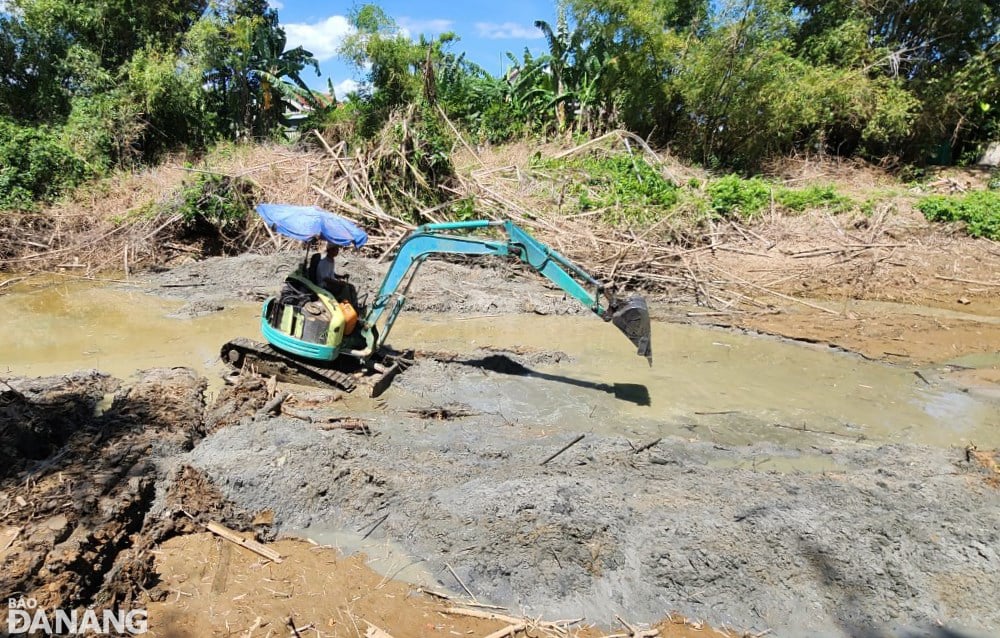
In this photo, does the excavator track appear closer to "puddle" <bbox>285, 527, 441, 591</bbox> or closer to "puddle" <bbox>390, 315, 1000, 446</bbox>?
"puddle" <bbox>390, 315, 1000, 446</bbox>

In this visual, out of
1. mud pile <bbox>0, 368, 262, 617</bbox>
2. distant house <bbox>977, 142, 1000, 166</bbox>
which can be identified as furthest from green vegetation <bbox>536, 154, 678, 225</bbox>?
distant house <bbox>977, 142, 1000, 166</bbox>

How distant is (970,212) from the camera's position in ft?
48.3

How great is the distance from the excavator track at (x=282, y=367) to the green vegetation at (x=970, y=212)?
50.1 ft

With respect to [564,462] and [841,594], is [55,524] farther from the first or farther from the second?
[841,594]

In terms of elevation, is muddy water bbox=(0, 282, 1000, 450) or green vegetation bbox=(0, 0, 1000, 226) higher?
A: green vegetation bbox=(0, 0, 1000, 226)

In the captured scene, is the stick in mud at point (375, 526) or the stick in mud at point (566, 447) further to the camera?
the stick in mud at point (566, 447)

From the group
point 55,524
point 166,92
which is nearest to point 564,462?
point 55,524

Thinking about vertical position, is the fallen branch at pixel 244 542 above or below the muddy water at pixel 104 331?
above

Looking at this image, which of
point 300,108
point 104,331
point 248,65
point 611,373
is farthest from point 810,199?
point 300,108

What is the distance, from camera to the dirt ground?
3.90 metres

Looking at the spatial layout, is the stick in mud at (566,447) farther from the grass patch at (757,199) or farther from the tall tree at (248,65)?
the tall tree at (248,65)

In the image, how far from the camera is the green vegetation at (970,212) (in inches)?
570

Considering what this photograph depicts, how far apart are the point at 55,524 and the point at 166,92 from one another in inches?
748

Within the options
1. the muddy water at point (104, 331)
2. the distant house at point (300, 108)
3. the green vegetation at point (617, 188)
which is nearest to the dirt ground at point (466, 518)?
Answer: the muddy water at point (104, 331)
